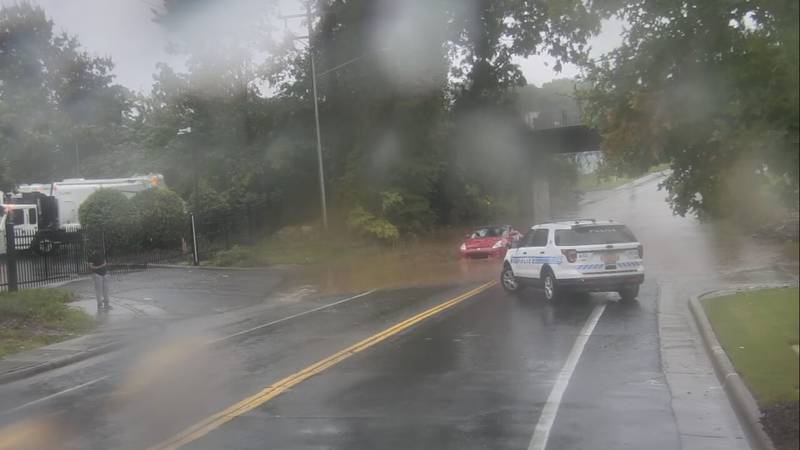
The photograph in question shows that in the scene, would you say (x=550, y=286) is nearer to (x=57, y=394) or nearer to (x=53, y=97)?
(x=57, y=394)

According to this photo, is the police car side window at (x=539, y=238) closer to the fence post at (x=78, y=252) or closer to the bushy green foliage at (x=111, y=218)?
the fence post at (x=78, y=252)

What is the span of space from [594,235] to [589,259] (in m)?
0.58

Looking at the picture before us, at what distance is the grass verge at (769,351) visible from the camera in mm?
3480

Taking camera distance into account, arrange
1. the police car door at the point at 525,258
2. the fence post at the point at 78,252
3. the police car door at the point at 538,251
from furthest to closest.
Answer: the fence post at the point at 78,252
the police car door at the point at 525,258
the police car door at the point at 538,251

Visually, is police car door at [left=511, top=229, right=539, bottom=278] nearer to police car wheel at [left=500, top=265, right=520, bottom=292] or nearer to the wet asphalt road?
police car wheel at [left=500, top=265, right=520, bottom=292]

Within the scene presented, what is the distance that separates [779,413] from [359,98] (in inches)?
1287

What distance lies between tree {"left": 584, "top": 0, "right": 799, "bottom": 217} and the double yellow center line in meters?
4.37

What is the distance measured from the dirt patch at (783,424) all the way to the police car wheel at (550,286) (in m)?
9.07

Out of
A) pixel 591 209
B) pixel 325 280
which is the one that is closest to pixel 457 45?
pixel 325 280

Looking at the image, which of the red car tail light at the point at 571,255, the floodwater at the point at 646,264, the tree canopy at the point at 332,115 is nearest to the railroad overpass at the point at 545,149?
the tree canopy at the point at 332,115

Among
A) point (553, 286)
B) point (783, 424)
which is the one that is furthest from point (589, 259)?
point (783, 424)

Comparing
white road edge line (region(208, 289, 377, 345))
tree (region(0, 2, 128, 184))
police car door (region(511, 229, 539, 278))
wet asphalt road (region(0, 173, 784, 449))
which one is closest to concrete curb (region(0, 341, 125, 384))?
wet asphalt road (region(0, 173, 784, 449))

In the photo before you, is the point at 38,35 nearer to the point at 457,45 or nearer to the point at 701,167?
the point at 457,45

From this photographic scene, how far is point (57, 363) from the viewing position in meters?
11.6
